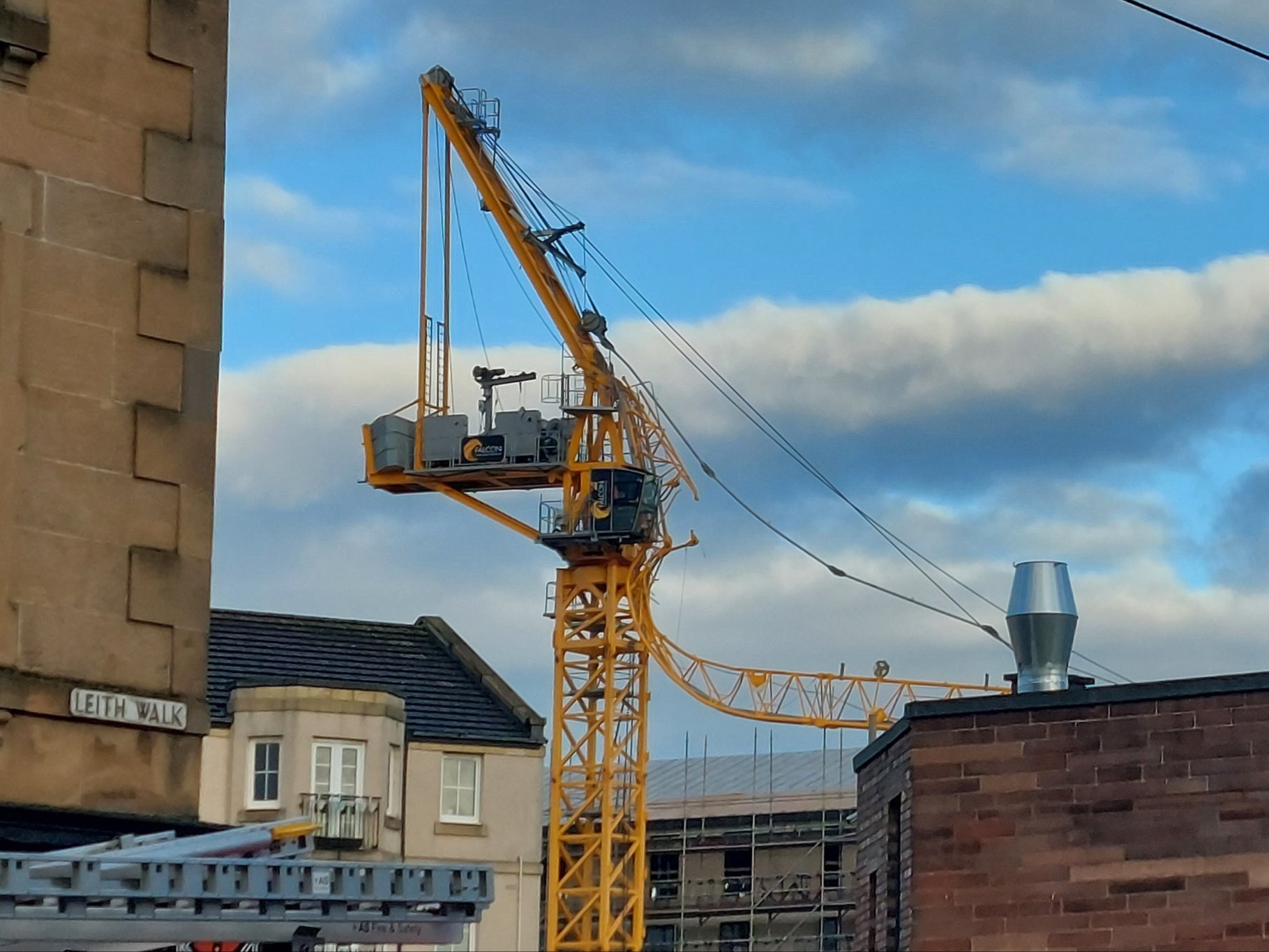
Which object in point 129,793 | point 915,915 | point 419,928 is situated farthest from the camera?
point 915,915

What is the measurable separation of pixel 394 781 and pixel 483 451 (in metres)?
35.5

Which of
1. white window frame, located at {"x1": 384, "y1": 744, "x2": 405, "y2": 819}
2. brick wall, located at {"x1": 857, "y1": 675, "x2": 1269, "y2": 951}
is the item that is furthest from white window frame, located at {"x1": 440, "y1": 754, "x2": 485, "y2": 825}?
brick wall, located at {"x1": 857, "y1": 675, "x2": 1269, "y2": 951}

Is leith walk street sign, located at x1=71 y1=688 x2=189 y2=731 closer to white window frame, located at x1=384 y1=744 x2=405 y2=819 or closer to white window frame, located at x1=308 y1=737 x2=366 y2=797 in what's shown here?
white window frame, located at x1=308 y1=737 x2=366 y2=797

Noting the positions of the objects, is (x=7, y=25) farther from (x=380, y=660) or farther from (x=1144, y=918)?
(x=380, y=660)

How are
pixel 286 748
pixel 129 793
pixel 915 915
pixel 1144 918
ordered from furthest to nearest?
pixel 286 748 → pixel 915 915 → pixel 1144 918 → pixel 129 793

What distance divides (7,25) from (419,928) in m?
9.12

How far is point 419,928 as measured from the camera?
513 inches

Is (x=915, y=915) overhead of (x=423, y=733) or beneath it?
beneath

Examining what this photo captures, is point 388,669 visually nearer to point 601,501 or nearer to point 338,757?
point 338,757

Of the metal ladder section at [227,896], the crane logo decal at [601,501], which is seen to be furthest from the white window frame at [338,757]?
the metal ladder section at [227,896]

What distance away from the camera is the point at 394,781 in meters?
54.9

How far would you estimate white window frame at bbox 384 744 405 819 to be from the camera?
54531 mm

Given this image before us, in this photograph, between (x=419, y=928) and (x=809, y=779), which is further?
(x=809, y=779)

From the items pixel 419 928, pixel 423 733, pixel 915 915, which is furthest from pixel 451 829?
pixel 419 928
